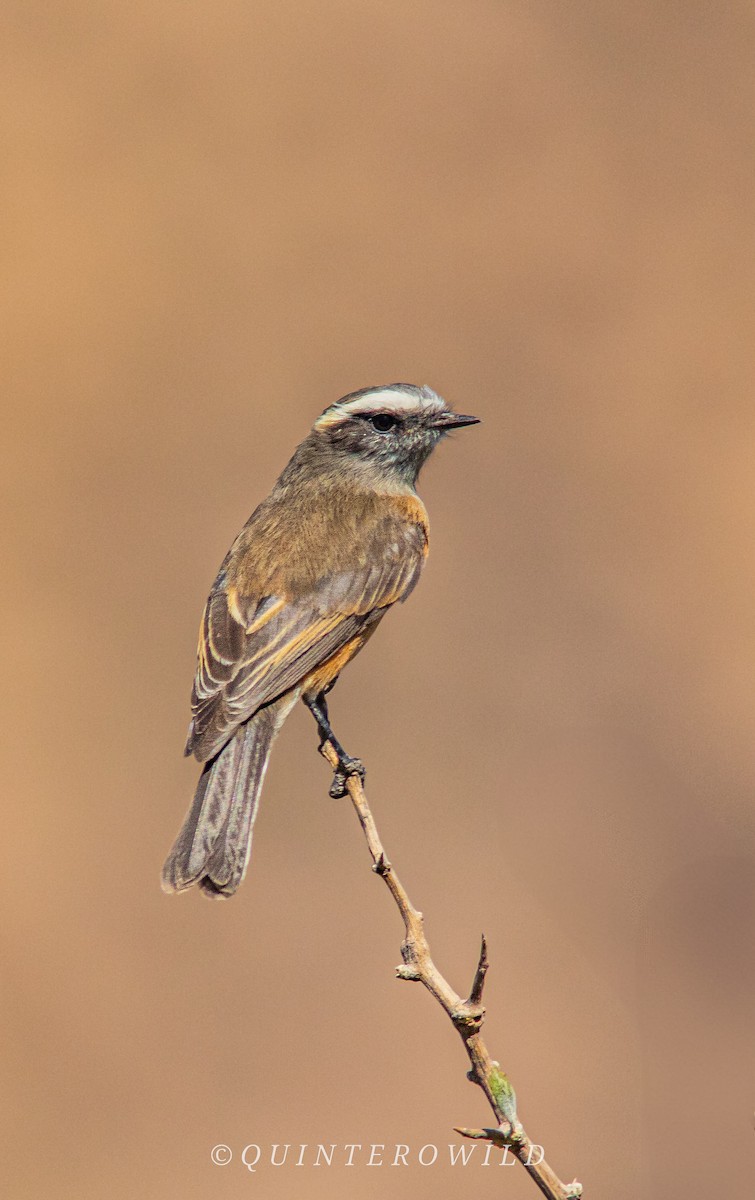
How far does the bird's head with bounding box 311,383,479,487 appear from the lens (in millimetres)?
5438

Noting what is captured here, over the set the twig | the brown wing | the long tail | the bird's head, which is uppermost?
the bird's head

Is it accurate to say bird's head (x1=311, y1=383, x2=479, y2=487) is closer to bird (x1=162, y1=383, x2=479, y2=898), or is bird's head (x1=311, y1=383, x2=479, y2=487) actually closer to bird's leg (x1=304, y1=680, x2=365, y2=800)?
bird (x1=162, y1=383, x2=479, y2=898)

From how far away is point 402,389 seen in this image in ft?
17.8

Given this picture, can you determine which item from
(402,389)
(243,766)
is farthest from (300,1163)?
(402,389)

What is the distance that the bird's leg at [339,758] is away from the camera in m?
4.27

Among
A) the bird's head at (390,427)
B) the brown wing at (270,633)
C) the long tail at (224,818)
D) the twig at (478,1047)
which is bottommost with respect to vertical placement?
the twig at (478,1047)

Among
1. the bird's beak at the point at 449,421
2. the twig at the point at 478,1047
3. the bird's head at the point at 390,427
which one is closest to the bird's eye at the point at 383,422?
the bird's head at the point at 390,427

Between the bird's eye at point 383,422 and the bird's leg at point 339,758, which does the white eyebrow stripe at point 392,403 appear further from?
the bird's leg at point 339,758

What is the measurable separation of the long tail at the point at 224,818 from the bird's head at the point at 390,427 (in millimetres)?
1376

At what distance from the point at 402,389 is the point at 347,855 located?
3956 mm

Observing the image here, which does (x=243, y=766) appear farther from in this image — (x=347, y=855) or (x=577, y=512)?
(x=577, y=512)

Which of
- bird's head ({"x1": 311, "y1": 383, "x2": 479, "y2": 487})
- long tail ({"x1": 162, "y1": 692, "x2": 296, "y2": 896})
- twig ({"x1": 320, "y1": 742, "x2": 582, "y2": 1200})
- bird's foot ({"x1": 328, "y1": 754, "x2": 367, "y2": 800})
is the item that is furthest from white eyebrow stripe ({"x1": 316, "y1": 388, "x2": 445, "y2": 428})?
twig ({"x1": 320, "y1": 742, "x2": 582, "y2": 1200})

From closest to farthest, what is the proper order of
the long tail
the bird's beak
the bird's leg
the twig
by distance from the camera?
the twig → the long tail → the bird's leg → the bird's beak

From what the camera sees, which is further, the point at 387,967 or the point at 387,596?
the point at 387,967
